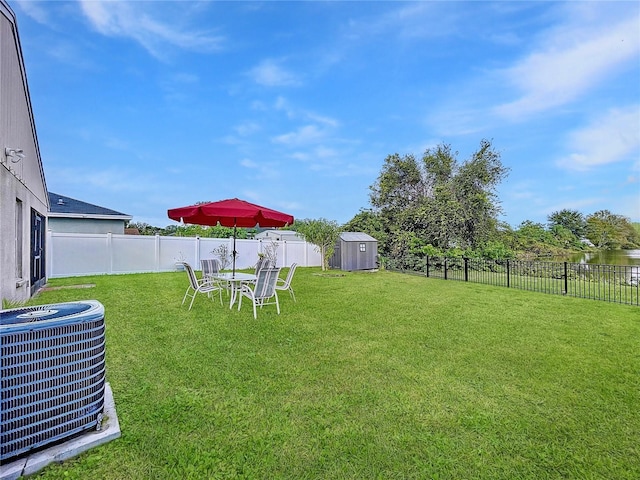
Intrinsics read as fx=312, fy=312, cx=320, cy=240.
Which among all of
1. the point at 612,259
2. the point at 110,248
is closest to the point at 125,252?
the point at 110,248

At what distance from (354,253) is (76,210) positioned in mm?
12383

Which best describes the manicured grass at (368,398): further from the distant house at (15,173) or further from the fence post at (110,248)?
the fence post at (110,248)

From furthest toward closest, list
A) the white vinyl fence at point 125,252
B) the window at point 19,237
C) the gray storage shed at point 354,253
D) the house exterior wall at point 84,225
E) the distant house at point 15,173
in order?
the gray storage shed at point 354,253
the house exterior wall at point 84,225
the white vinyl fence at point 125,252
the window at point 19,237
the distant house at point 15,173

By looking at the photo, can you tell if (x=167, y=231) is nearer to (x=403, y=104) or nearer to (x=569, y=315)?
(x=403, y=104)

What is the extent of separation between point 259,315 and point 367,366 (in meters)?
2.70

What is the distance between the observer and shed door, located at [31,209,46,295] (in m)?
7.47

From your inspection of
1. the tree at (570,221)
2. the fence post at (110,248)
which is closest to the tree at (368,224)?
the fence post at (110,248)

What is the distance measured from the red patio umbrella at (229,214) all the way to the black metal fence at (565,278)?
23.7 ft

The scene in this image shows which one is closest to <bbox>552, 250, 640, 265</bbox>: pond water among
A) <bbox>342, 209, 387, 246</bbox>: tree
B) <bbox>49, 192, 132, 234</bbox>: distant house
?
<bbox>342, 209, 387, 246</bbox>: tree

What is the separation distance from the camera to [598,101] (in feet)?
31.6

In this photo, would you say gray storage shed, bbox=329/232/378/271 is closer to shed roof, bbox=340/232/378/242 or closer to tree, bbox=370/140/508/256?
shed roof, bbox=340/232/378/242

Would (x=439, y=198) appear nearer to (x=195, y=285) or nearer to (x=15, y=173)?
(x=195, y=285)

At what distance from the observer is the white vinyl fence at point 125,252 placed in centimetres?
1044

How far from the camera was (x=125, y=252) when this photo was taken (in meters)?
11.7
